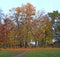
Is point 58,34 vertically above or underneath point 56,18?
underneath

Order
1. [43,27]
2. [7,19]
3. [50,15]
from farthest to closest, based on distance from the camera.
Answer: [50,15] → [43,27] → [7,19]

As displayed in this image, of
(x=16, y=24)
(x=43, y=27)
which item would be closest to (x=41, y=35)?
(x=43, y=27)

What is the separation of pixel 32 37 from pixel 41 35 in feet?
12.0

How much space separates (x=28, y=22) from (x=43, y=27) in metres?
6.12

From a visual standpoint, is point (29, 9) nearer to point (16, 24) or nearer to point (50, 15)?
point (16, 24)

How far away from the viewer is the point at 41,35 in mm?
84125

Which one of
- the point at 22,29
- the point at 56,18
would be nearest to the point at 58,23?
the point at 56,18

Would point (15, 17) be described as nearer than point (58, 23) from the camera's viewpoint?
Yes

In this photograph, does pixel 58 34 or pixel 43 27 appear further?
pixel 58 34

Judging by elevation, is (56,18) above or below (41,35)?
above

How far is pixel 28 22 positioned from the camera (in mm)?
82688

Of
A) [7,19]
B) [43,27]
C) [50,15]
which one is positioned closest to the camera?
[7,19]

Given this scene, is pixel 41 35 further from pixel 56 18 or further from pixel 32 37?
pixel 56 18

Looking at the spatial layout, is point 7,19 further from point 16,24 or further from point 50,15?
point 50,15
